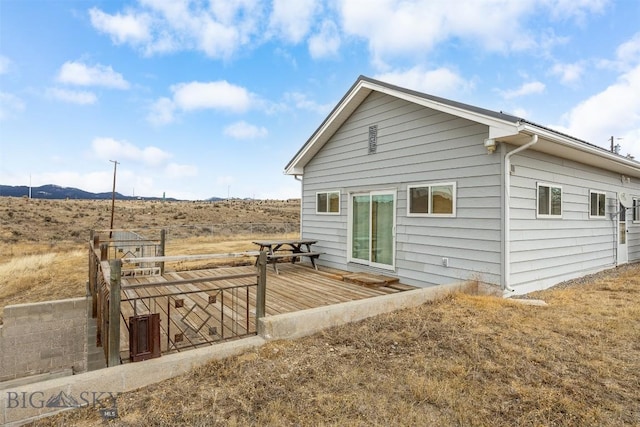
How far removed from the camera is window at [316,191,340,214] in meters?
8.50

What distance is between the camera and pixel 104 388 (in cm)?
252

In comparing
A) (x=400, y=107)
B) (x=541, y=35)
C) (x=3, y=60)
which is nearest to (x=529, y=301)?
(x=400, y=107)

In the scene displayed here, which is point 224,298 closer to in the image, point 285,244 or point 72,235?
point 285,244

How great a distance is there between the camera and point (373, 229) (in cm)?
746

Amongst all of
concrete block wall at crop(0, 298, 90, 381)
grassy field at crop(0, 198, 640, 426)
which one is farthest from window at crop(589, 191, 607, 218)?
concrete block wall at crop(0, 298, 90, 381)

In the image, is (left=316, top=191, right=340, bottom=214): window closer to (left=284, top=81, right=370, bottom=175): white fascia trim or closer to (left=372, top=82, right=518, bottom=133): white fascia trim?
(left=284, top=81, right=370, bottom=175): white fascia trim

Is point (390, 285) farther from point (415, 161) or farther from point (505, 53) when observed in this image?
point (505, 53)

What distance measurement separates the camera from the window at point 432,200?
5859 millimetres

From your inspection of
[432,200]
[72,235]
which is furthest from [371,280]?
[72,235]

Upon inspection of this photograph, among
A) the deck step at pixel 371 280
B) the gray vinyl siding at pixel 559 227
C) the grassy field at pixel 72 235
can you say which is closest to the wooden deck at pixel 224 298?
the deck step at pixel 371 280

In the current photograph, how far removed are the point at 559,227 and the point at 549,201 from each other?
715 millimetres

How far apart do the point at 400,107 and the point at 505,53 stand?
7153 millimetres

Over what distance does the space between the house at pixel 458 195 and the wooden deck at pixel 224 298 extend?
0.98 metres

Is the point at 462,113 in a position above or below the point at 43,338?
above
